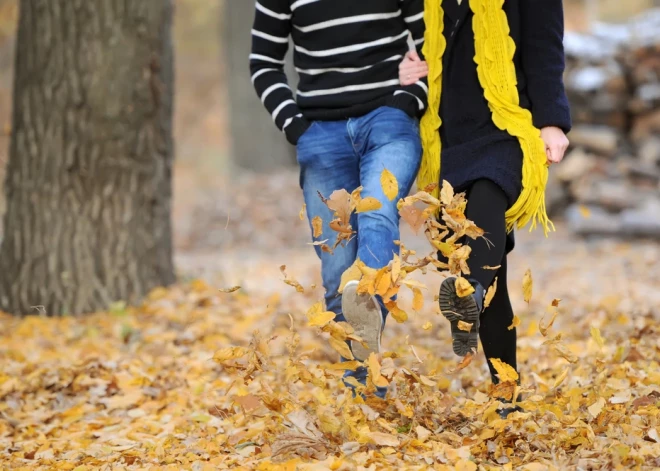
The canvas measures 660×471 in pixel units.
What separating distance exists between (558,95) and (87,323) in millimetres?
3240

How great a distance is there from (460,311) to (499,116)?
722mm

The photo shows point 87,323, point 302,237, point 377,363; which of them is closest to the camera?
point 377,363

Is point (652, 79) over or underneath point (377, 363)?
over

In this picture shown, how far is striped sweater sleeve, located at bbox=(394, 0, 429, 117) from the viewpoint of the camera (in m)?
3.02

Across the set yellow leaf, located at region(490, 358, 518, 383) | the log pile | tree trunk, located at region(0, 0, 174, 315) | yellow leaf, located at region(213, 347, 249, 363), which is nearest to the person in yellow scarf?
yellow leaf, located at region(490, 358, 518, 383)

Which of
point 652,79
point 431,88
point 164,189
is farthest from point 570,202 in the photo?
point 431,88

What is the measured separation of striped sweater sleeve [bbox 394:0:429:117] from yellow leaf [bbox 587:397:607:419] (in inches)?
47.7

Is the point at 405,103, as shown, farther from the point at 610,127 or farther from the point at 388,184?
the point at 610,127

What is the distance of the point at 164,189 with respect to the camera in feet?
17.5

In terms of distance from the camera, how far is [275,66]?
11.0 feet

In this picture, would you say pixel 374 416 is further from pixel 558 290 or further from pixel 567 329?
pixel 558 290

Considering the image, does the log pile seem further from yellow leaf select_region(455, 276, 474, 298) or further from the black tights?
yellow leaf select_region(455, 276, 474, 298)

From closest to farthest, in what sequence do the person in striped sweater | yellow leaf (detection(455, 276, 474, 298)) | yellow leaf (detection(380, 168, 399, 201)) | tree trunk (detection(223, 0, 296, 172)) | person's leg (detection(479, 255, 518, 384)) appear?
1. yellow leaf (detection(455, 276, 474, 298))
2. yellow leaf (detection(380, 168, 399, 201))
3. person's leg (detection(479, 255, 518, 384))
4. the person in striped sweater
5. tree trunk (detection(223, 0, 296, 172))

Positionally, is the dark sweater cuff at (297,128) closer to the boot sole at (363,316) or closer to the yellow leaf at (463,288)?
the boot sole at (363,316)
